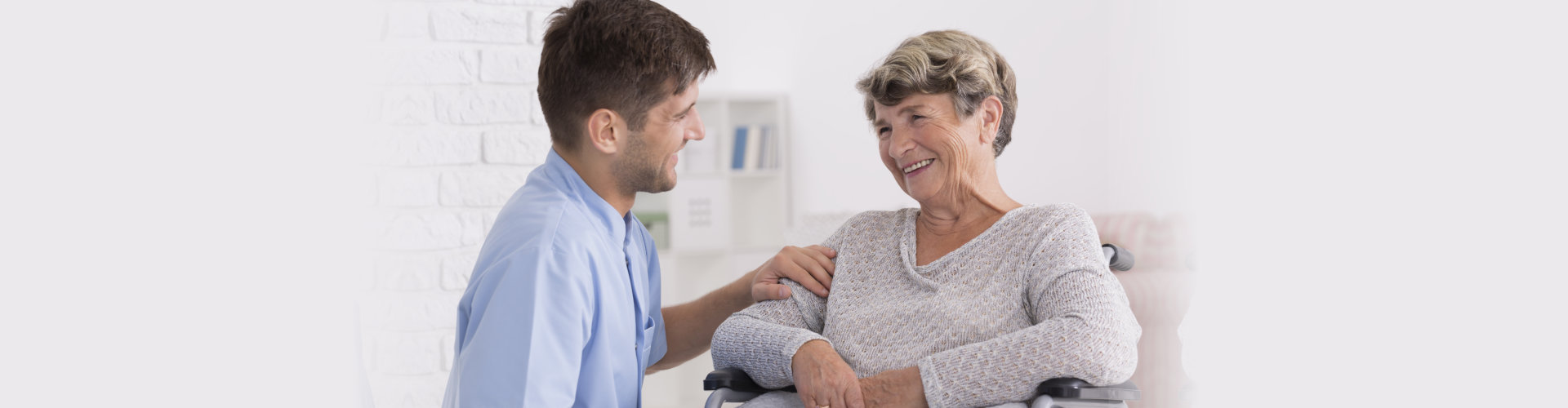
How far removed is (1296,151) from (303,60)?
85.3 inches

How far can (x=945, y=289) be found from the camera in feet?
5.20

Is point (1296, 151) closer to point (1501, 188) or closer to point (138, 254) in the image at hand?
point (1501, 188)

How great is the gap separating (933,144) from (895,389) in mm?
437

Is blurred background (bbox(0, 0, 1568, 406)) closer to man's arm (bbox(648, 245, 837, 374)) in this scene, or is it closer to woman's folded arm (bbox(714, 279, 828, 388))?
man's arm (bbox(648, 245, 837, 374))

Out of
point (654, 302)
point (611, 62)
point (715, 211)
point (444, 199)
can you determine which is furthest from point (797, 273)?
point (715, 211)

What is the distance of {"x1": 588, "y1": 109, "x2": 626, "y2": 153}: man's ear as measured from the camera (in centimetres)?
148

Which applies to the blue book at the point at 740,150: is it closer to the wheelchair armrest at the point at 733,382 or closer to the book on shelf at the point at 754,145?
the book on shelf at the point at 754,145

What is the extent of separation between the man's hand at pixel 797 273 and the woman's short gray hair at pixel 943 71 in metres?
0.30

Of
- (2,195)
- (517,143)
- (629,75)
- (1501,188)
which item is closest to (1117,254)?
(1501,188)

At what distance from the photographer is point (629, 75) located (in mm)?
1466

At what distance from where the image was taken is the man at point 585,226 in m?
1.31

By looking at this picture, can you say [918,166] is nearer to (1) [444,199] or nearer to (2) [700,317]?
(2) [700,317]

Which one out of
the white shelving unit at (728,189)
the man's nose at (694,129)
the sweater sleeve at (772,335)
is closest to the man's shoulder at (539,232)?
the man's nose at (694,129)

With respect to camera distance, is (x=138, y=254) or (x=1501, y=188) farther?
(x=1501, y=188)
